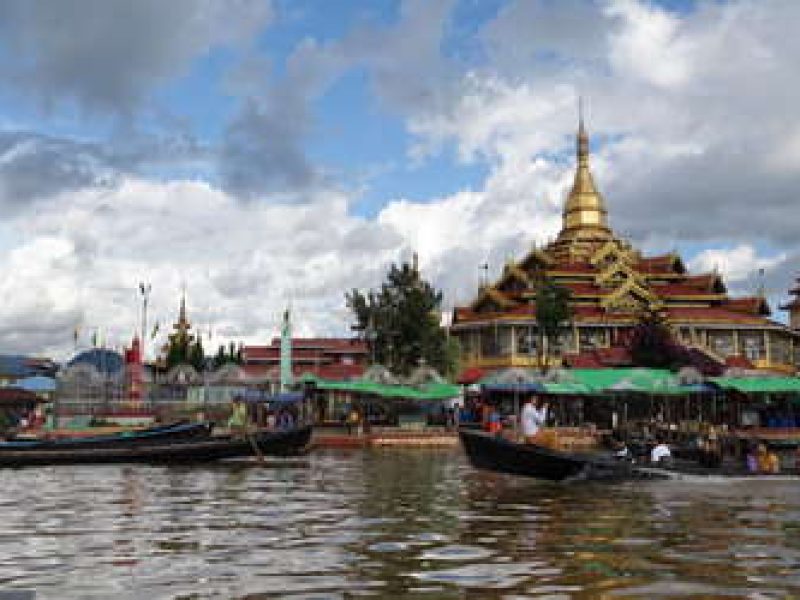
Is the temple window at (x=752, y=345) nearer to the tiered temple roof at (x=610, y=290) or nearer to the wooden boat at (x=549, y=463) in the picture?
the tiered temple roof at (x=610, y=290)

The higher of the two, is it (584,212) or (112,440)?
(584,212)

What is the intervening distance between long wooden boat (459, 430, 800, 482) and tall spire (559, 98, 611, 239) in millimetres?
41644

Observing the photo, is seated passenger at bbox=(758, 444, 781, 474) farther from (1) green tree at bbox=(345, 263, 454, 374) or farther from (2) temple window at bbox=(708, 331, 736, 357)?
(2) temple window at bbox=(708, 331, 736, 357)

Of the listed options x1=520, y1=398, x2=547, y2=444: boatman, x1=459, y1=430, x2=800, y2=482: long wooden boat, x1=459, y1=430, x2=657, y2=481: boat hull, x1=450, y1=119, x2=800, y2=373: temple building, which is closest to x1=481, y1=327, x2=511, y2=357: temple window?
x1=450, y1=119, x2=800, y2=373: temple building

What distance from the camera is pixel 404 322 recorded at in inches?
1559

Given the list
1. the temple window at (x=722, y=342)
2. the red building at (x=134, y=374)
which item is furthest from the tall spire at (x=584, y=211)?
the red building at (x=134, y=374)

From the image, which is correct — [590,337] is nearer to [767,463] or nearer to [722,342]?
[722,342]

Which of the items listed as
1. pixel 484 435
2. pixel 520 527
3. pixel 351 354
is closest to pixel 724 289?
pixel 351 354

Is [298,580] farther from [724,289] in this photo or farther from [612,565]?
[724,289]

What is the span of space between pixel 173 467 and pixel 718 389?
2048cm

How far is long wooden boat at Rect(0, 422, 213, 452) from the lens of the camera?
2291cm

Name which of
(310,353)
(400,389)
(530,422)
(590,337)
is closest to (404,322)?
(400,389)

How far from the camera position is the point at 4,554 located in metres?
9.00

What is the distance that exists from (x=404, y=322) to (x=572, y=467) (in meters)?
23.6
